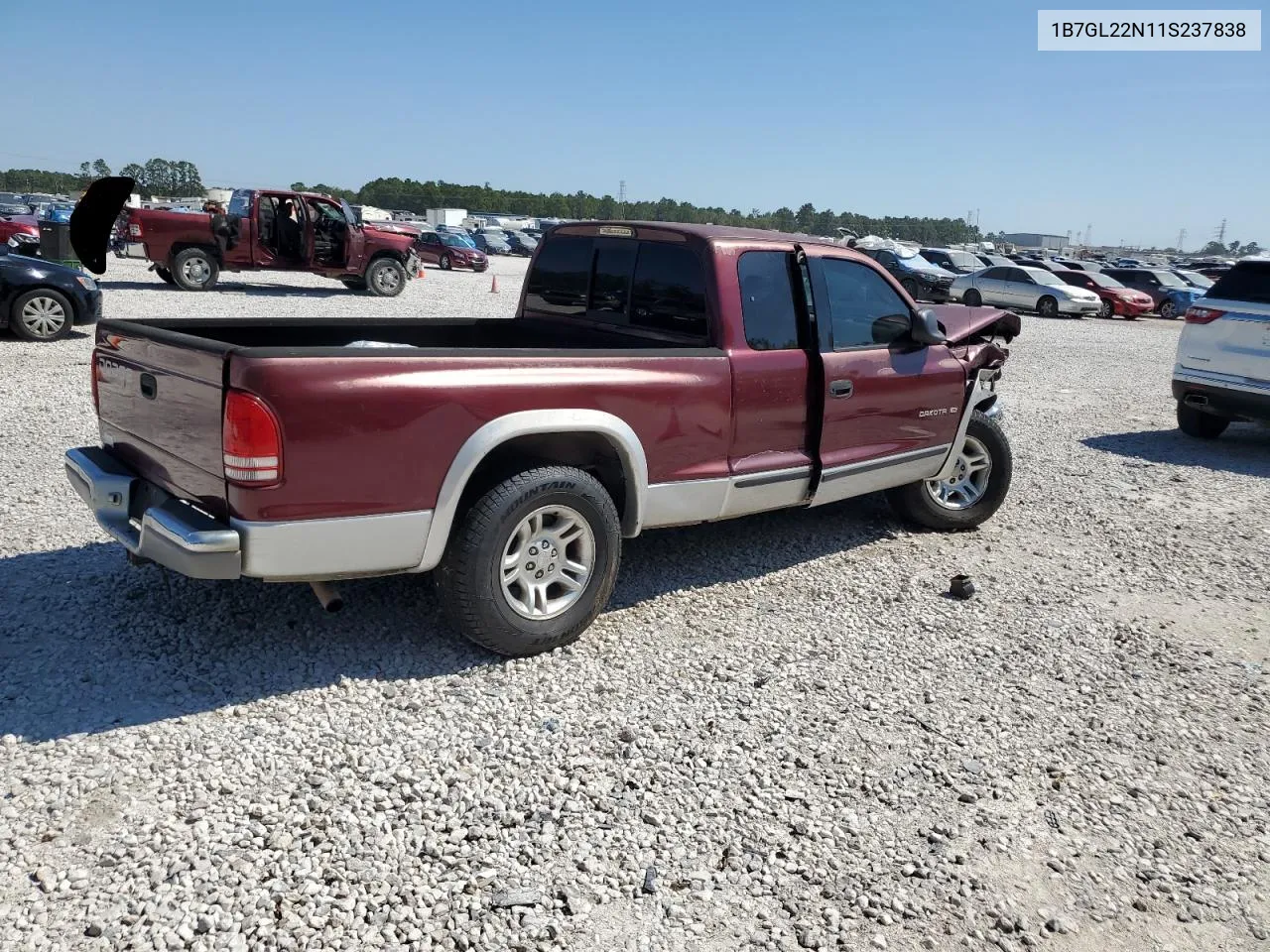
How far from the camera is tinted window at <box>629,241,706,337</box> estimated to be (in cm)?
499

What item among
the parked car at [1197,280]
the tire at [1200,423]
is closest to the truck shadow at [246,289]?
the tire at [1200,423]

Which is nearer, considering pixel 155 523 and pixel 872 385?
pixel 155 523

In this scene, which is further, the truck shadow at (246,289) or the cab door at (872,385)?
the truck shadow at (246,289)

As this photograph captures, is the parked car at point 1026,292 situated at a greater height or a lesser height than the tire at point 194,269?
greater

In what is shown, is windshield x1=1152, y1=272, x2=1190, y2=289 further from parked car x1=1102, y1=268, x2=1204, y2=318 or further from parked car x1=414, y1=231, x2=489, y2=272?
parked car x1=414, y1=231, x2=489, y2=272

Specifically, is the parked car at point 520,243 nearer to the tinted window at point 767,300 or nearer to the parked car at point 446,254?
the parked car at point 446,254

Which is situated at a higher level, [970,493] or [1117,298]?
[1117,298]

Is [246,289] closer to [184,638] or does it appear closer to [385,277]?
[385,277]

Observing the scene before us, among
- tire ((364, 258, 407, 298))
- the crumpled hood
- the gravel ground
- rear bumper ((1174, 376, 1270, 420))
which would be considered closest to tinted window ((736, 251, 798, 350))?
the gravel ground

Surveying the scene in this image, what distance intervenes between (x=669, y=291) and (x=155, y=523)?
269 cm

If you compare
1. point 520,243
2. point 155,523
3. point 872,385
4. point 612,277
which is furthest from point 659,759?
point 520,243

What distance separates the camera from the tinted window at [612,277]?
539 centimetres

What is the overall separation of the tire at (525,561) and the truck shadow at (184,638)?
10.1 inches

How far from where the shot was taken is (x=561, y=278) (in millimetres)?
5828
